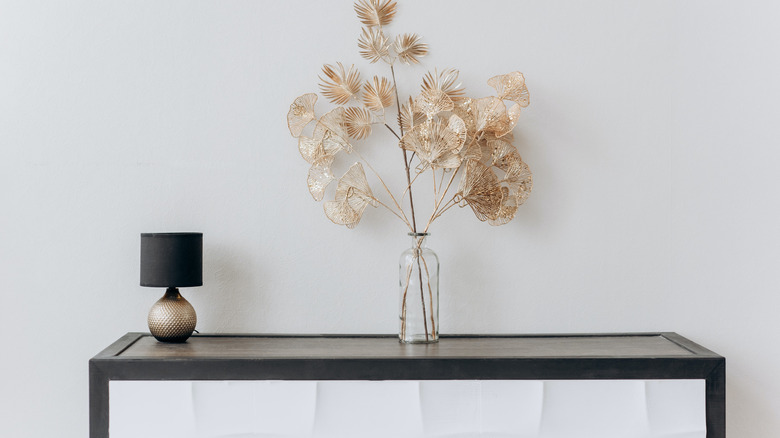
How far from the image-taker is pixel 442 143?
72.4 inches

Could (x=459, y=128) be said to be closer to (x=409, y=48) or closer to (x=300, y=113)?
(x=409, y=48)

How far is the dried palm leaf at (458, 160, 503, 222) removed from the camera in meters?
1.91

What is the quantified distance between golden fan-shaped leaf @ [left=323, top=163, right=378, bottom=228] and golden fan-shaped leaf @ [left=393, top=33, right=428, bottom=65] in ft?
1.28

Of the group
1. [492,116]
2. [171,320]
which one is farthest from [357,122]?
[171,320]

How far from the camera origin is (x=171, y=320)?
5.97 ft

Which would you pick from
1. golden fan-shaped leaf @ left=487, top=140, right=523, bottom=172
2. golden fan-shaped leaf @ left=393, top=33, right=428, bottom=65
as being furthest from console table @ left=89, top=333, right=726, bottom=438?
golden fan-shaped leaf @ left=393, top=33, right=428, bottom=65

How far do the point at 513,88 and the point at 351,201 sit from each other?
618mm

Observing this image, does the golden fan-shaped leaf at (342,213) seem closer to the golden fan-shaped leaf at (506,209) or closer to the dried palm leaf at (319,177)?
the dried palm leaf at (319,177)

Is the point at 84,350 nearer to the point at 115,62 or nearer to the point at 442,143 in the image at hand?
the point at 115,62

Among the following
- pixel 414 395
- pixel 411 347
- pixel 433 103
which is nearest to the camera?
pixel 414 395

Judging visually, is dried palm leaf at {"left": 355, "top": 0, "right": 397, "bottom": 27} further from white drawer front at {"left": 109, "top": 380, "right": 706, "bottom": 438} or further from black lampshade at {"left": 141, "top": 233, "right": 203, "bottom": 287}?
white drawer front at {"left": 109, "top": 380, "right": 706, "bottom": 438}

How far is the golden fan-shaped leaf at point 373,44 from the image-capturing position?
1999mm

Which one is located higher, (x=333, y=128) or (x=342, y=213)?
(x=333, y=128)

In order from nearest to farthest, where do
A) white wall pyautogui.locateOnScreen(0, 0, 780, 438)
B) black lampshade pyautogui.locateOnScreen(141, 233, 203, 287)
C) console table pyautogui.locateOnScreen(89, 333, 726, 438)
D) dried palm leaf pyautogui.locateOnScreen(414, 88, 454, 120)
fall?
console table pyautogui.locateOnScreen(89, 333, 726, 438)
black lampshade pyautogui.locateOnScreen(141, 233, 203, 287)
dried palm leaf pyautogui.locateOnScreen(414, 88, 454, 120)
white wall pyautogui.locateOnScreen(0, 0, 780, 438)
